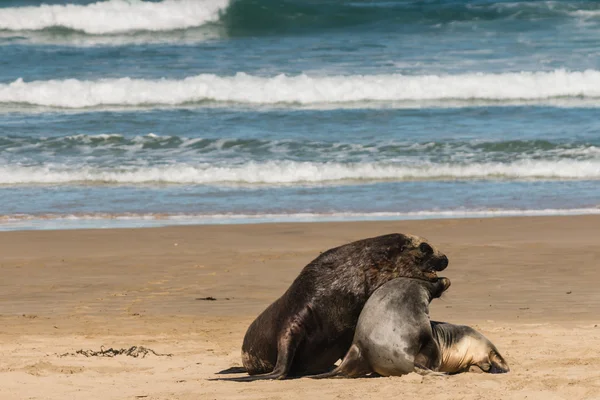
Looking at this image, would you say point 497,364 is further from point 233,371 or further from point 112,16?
point 112,16

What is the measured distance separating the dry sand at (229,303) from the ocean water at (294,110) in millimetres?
1217

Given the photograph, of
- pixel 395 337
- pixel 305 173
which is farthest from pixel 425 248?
pixel 305 173

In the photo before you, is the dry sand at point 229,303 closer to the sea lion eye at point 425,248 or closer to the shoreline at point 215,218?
the shoreline at point 215,218

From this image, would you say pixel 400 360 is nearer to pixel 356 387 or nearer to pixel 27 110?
pixel 356 387

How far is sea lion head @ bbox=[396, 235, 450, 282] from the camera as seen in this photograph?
19.1ft

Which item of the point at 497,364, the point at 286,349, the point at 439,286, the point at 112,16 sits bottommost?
the point at 497,364

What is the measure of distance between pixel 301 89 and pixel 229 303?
48.6 feet

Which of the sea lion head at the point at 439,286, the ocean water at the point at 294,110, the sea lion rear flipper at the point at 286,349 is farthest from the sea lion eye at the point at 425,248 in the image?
the ocean water at the point at 294,110

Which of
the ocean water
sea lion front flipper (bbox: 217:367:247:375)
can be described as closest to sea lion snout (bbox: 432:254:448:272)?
sea lion front flipper (bbox: 217:367:247:375)

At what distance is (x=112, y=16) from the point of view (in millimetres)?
30703

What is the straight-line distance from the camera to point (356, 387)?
5.31m

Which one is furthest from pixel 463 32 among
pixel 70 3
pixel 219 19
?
pixel 70 3

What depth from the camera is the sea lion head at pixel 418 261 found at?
5824mm

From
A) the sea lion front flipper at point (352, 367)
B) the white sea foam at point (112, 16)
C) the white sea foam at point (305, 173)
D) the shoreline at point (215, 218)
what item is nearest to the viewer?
the sea lion front flipper at point (352, 367)
